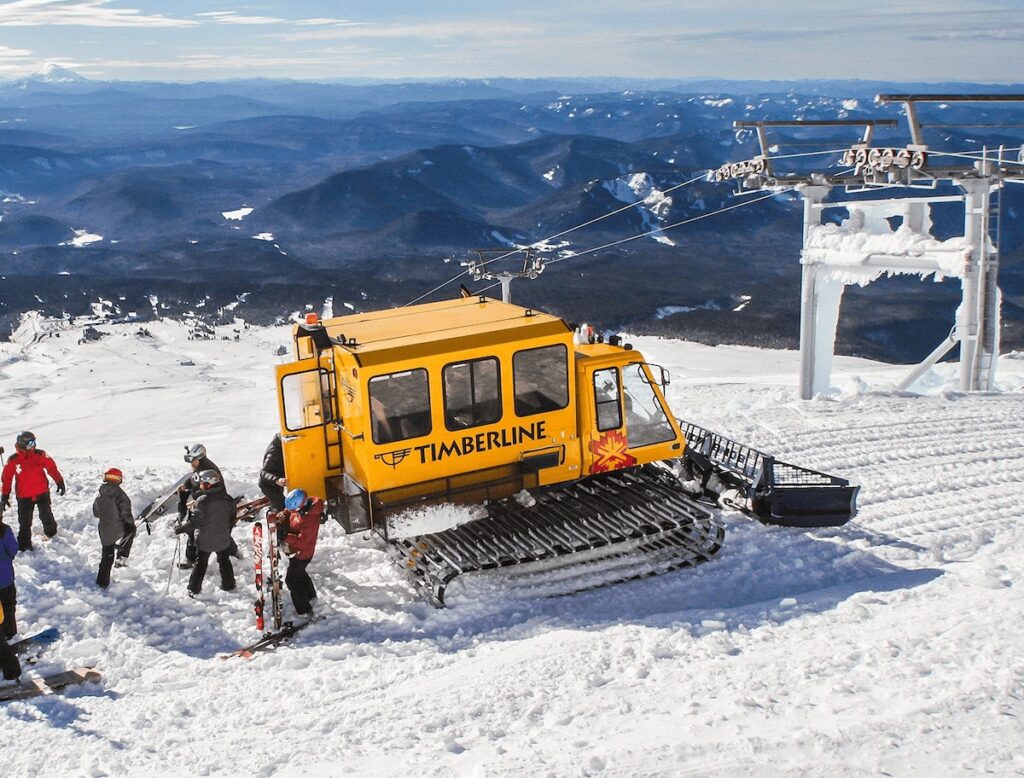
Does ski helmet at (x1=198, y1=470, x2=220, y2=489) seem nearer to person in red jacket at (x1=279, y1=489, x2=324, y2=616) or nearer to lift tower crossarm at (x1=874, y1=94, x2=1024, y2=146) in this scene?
person in red jacket at (x1=279, y1=489, x2=324, y2=616)

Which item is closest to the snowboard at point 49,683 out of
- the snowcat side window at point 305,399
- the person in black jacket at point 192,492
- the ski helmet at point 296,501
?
the person in black jacket at point 192,492

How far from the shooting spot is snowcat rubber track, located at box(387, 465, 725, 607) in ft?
30.9

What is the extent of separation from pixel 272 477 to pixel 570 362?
359 cm

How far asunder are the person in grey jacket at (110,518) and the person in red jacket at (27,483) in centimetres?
123

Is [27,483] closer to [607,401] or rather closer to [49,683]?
[49,683]

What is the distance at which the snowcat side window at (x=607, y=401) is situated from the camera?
1039 cm

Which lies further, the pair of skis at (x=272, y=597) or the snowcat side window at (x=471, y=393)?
the snowcat side window at (x=471, y=393)

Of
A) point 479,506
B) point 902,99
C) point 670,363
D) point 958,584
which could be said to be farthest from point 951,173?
point 670,363

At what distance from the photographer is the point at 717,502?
1129 cm

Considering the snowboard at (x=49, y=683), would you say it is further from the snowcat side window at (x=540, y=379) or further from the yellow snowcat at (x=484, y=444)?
the snowcat side window at (x=540, y=379)

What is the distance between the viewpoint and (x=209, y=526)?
9359 mm

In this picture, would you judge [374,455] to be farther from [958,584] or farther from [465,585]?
[958,584]

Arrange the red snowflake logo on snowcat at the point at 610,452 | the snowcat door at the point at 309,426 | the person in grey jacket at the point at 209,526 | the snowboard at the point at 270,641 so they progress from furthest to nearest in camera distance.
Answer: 1. the red snowflake logo on snowcat at the point at 610,452
2. the snowcat door at the point at 309,426
3. the person in grey jacket at the point at 209,526
4. the snowboard at the point at 270,641

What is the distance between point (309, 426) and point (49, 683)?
3507mm
